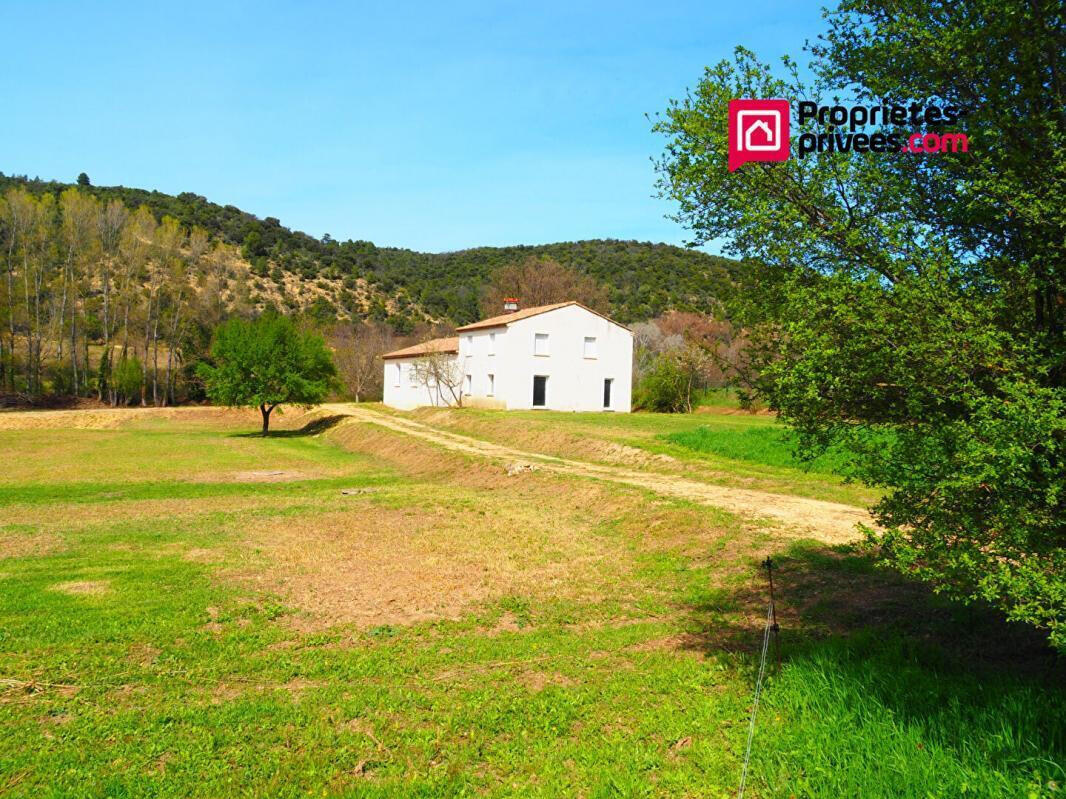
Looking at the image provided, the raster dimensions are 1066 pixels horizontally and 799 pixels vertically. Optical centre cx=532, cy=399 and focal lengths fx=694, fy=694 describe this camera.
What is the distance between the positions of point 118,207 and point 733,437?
5697 centimetres

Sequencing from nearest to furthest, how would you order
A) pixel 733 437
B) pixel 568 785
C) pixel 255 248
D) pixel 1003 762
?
pixel 1003 762 < pixel 568 785 < pixel 733 437 < pixel 255 248

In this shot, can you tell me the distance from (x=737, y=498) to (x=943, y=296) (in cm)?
996

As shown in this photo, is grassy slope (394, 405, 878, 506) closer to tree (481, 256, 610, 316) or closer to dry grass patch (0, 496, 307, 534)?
dry grass patch (0, 496, 307, 534)

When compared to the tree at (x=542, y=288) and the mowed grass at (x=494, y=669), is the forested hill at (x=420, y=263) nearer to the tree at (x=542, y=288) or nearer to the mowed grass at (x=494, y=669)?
the tree at (x=542, y=288)

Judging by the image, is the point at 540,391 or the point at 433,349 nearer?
the point at 540,391

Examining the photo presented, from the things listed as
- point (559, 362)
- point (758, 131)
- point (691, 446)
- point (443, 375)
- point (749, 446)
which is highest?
point (758, 131)

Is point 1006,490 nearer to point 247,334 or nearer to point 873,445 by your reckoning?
point 873,445

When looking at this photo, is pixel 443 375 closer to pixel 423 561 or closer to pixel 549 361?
pixel 549 361

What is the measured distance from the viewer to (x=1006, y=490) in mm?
4500

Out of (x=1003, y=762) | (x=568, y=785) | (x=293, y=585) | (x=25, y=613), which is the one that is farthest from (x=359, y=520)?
(x=1003, y=762)

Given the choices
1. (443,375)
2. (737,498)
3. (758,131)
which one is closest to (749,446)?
(737,498)

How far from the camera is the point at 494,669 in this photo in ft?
23.4

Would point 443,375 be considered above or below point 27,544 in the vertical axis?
above

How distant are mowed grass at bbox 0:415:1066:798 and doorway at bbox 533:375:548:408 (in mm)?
29469
